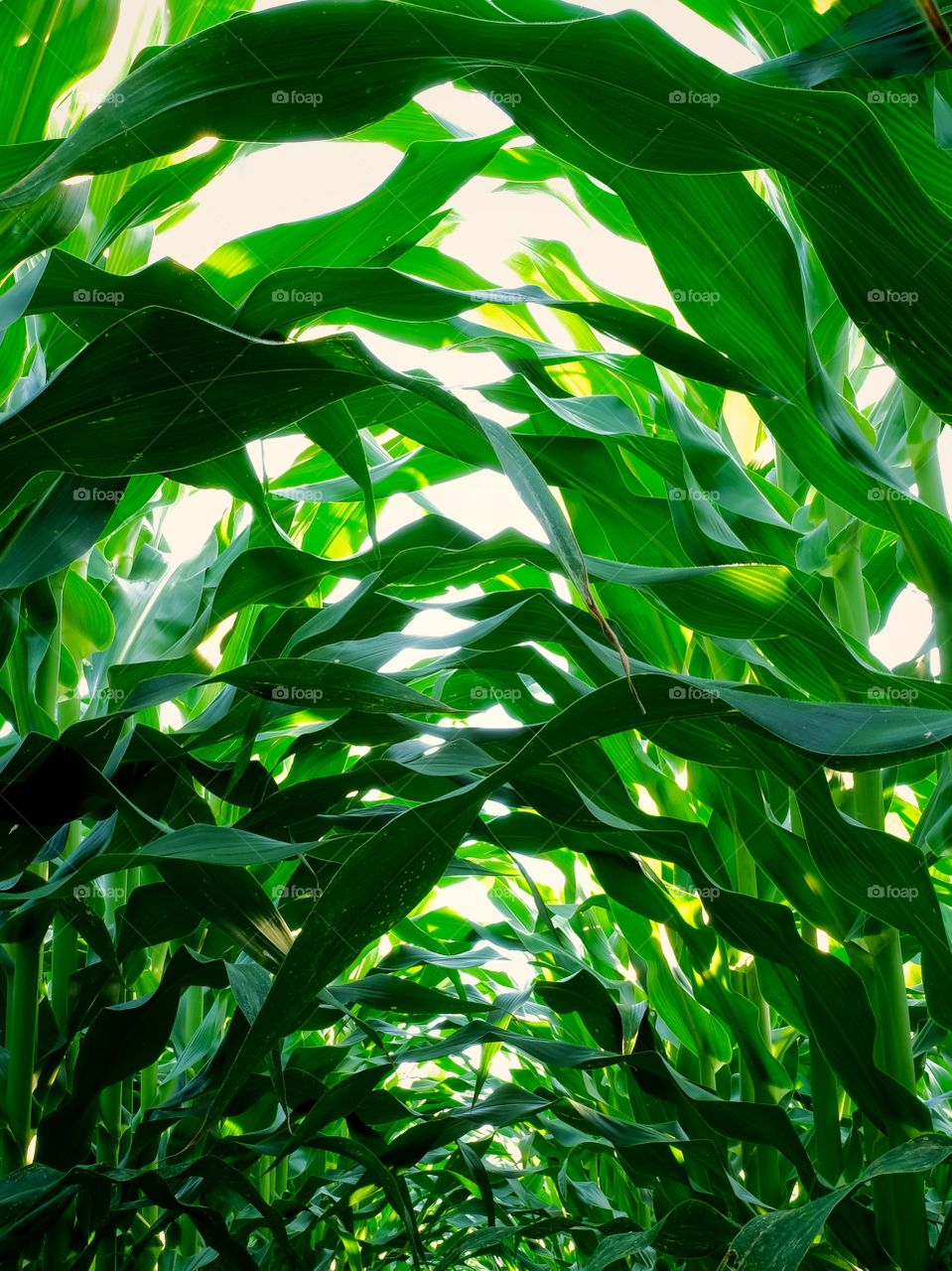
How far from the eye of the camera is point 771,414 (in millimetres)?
634

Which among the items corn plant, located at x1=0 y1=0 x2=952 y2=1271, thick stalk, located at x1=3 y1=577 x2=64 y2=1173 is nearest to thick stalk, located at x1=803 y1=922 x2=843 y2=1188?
corn plant, located at x1=0 y1=0 x2=952 y2=1271

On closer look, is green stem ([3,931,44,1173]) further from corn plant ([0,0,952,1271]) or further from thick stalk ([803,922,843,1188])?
thick stalk ([803,922,843,1188])

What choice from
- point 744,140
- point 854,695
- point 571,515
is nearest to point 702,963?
point 854,695

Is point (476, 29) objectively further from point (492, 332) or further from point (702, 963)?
point (702, 963)

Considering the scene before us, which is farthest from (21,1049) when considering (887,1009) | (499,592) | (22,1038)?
(887,1009)

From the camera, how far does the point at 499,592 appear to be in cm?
71

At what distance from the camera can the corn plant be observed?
423mm

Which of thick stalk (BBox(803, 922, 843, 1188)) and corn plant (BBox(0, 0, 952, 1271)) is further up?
corn plant (BBox(0, 0, 952, 1271))

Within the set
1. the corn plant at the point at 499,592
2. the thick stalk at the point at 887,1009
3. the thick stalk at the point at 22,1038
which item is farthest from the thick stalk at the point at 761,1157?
the thick stalk at the point at 22,1038

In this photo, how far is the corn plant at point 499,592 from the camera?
42 cm

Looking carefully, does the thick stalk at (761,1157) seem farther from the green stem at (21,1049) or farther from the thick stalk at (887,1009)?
the green stem at (21,1049)

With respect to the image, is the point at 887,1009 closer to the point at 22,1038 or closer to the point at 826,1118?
the point at 826,1118

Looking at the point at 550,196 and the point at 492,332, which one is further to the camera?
the point at 550,196

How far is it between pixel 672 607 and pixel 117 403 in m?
0.35
